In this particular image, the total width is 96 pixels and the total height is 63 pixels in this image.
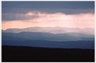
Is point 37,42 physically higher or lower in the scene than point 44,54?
higher

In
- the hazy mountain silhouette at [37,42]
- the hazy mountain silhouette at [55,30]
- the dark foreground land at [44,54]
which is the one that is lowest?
the dark foreground land at [44,54]

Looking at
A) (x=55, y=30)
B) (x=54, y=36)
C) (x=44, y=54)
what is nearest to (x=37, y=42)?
(x=44, y=54)

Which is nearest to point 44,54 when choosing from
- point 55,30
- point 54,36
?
point 54,36

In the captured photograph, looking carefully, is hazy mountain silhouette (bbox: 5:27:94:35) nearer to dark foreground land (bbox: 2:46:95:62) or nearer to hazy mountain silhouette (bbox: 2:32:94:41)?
hazy mountain silhouette (bbox: 2:32:94:41)

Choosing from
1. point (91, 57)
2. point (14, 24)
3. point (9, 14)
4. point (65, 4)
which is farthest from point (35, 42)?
point (91, 57)

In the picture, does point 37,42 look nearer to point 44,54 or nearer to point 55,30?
point 44,54

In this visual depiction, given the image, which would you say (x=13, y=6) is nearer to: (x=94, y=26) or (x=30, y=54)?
(x=30, y=54)

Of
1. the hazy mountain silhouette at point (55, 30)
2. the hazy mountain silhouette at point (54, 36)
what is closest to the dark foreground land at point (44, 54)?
the hazy mountain silhouette at point (54, 36)

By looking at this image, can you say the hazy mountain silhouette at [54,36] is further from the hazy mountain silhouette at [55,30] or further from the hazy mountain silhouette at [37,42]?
the hazy mountain silhouette at [55,30]

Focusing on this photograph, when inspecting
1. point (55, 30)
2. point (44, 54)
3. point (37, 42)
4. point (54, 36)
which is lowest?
point (44, 54)
